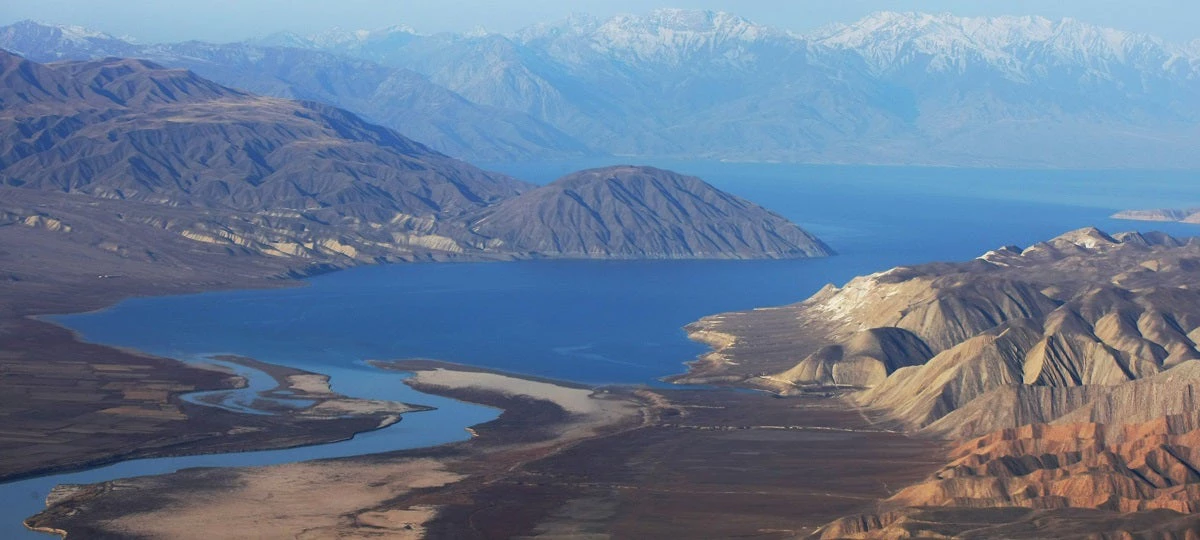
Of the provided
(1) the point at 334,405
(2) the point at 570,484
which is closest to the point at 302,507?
(2) the point at 570,484

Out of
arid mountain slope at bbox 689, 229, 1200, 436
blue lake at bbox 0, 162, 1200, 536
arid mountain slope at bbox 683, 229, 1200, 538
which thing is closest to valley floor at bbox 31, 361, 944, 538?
arid mountain slope at bbox 683, 229, 1200, 538

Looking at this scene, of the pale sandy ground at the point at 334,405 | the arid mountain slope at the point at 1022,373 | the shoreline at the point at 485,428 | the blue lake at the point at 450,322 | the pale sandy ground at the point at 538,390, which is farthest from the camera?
the blue lake at the point at 450,322

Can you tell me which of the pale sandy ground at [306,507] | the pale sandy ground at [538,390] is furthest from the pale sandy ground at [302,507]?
the pale sandy ground at [538,390]

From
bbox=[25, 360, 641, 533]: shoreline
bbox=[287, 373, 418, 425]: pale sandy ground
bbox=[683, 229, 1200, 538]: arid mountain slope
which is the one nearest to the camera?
bbox=[683, 229, 1200, 538]: arid mountain slope

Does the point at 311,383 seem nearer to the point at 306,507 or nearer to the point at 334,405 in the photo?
the point at 334,405

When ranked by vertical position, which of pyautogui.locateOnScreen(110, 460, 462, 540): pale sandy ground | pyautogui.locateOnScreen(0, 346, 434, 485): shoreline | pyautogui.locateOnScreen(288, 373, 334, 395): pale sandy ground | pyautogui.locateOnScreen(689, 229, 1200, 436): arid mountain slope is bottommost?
pyautogui.locateOnScreen(110, 460, 462, 540): pale sandy ground

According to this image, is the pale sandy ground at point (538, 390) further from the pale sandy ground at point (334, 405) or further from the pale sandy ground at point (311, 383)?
the pale sandy ground at point (334, 405)

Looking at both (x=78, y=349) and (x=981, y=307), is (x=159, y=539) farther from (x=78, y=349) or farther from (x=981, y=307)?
(x=981, y=307)

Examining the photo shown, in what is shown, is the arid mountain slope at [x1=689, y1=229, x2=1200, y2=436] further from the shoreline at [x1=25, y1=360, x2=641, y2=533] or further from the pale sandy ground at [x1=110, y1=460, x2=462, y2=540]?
the pale sandy ground at [x1=110, y1=460, x2=462, y2=540]
